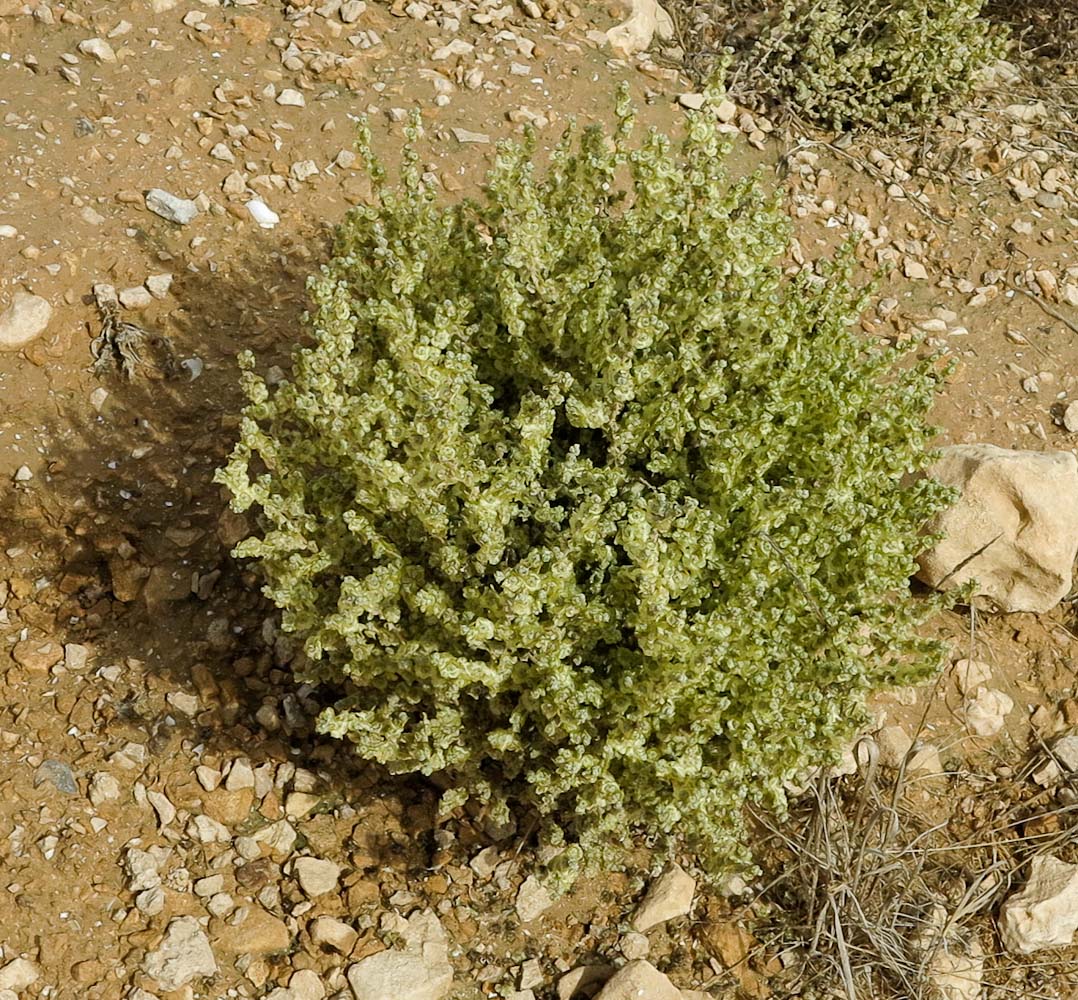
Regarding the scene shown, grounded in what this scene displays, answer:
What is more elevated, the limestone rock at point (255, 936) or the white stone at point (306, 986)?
the white stone at point (306, 986)

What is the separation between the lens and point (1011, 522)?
3996mm

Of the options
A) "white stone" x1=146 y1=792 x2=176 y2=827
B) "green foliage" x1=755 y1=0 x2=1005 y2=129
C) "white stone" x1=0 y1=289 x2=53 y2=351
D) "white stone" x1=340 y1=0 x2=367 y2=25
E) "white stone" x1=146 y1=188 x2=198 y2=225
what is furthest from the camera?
"white stone" x1=340 y1=0 x2=367 y2=25

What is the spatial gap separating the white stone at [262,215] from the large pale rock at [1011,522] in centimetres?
271

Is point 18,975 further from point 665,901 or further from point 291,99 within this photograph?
point 291,99

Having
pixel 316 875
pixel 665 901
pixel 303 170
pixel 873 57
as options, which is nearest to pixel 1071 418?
pixel 873 57

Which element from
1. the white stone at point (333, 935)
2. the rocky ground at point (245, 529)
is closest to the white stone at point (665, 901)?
the rocky ground at point (245, 529)

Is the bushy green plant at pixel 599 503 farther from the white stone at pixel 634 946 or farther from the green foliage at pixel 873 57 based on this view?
the green foliage at pixel 873 57

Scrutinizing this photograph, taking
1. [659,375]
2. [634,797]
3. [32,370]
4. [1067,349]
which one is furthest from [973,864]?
[32,370]

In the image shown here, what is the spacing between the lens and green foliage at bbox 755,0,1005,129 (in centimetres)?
538

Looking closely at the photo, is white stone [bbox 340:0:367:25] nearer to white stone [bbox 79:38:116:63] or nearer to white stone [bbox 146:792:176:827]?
white stone [bbox 79:38:116:63]

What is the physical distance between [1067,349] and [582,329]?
2943 millimetres

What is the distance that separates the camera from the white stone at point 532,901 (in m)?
3.43

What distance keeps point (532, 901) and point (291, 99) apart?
138 inches

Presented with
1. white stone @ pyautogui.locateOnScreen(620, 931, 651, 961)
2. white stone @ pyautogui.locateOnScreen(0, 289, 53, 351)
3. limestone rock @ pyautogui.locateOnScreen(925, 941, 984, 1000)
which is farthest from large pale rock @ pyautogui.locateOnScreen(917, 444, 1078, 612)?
white stone @ pyautogui.locateOnScreen(0, 289, 53, 351)
